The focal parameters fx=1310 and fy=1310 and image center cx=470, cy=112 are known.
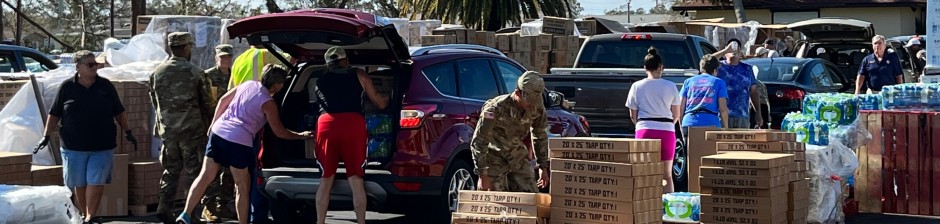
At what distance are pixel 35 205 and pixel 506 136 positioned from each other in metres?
3.21

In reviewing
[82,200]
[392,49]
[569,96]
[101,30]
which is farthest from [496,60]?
[101,30]

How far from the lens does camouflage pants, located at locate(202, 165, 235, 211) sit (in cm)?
1104

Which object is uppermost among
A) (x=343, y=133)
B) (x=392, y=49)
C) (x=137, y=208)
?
(x=392, y=49)

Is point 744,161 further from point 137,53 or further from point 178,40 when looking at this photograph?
point 137,53

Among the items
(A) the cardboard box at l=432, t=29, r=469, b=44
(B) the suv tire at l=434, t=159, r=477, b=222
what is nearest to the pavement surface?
(B) the suv tire at l=434, t=159, r=477, b=222

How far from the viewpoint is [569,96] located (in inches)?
529

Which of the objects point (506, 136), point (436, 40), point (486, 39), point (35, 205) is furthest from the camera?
point (486, 39)

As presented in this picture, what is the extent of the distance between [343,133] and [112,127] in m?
2.21

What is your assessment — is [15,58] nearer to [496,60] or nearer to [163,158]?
[163,158]

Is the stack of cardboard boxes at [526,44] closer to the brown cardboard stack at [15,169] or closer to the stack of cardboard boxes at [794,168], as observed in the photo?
the brown cardboard stack at [15,169]

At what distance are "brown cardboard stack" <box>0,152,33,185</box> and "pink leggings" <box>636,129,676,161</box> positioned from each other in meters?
4.85

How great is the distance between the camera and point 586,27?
73.9 feet

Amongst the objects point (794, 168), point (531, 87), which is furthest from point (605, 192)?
point (794, 168)

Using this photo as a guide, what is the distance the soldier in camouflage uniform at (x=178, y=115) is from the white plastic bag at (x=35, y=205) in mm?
1457
